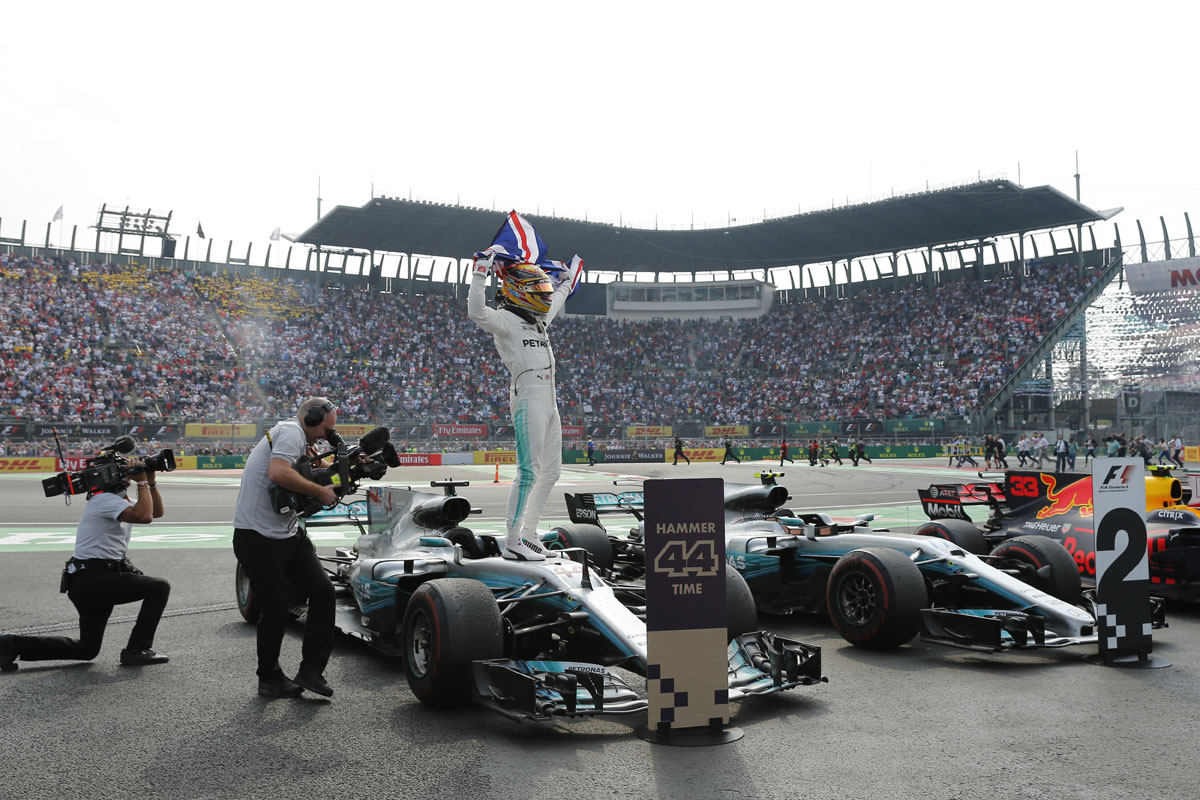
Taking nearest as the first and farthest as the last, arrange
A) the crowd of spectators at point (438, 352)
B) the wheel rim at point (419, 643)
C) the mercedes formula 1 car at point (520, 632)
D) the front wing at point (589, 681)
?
the front wing at point (589, 681)
the mercedes formula 1 car at point (520, 632)
the wheel rim at point (419, 643)
the crowd of spectators at point (438, 352)

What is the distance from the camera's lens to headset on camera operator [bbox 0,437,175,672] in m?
5.78

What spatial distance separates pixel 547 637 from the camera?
5.35 m

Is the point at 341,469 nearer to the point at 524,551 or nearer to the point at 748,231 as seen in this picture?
the point at 524,551

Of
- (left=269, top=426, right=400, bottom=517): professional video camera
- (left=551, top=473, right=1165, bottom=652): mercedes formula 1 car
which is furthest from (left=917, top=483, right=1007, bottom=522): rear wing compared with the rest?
(left=269, top=426, right=400, bottom=517): professional video camera

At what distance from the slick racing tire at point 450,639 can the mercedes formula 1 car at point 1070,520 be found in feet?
16.8

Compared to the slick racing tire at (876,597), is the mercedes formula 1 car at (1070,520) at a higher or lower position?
higher

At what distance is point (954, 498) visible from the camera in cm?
922

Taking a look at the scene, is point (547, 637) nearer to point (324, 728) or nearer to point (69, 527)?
point (324, 728)

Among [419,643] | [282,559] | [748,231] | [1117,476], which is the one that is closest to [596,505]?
[419,643]

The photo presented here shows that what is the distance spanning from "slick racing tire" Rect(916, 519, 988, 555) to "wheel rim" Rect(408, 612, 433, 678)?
199 inches

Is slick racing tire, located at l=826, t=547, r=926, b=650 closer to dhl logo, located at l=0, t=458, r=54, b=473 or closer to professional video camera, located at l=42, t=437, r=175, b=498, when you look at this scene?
professional video camera, located at l=42, t=437, r=175, b=498

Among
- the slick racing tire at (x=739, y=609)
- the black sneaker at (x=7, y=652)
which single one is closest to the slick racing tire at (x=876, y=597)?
the slick racing tire at (x=739, y=609)

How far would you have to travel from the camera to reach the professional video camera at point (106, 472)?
5902 millimetres

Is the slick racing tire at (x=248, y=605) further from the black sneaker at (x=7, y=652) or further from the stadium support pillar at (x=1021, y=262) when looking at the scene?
the stadium support pillar at (x=1021, y=262)
